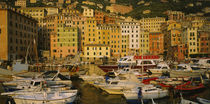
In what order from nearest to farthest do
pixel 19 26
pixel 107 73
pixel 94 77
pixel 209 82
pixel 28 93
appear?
pixel 28 93 → pixel 209 82 → pixel 94 77 → pixel 107 73 → pixel 19 26

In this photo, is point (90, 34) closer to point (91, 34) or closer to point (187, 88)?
point (91, 34)

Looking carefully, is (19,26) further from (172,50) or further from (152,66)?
(172,50)

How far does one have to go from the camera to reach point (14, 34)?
227 ft

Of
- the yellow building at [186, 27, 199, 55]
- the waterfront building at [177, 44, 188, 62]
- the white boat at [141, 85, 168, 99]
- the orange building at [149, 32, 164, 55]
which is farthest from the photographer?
the orange building at [149, 32, 164, 55]

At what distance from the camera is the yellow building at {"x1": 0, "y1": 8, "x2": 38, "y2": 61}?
209ft

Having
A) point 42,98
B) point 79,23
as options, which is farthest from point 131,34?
point 42,98

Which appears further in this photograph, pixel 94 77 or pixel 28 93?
pixel 94 77

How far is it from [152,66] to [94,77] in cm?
2145

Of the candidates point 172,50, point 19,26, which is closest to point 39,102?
point 19,26

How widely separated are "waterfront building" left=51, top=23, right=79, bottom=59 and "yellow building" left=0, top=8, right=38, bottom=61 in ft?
49.4

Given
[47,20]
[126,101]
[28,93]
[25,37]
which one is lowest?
[126,101]

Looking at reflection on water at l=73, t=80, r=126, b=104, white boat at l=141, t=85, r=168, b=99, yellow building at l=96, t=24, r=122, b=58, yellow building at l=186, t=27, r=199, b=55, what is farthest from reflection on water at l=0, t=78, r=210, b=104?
yellow building at l=96, t=24, r=122, b=58

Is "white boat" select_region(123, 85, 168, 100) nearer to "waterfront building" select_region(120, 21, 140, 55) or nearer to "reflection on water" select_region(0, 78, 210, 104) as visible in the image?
"reflection on water" select_region(0, 78, 210, 104)

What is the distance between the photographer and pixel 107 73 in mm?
51531
